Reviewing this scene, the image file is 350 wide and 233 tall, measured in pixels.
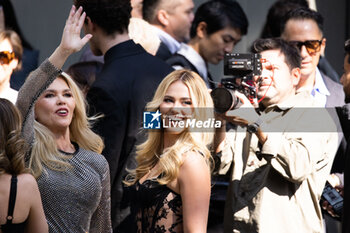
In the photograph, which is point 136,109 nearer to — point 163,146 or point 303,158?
point 163,146

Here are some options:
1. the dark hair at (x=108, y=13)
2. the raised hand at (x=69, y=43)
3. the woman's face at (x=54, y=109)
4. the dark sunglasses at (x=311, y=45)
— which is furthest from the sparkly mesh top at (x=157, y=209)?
the dark sunglasses at (x=311, y=45)

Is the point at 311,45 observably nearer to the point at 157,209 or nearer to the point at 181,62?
the point at 181,62

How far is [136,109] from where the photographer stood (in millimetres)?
4492

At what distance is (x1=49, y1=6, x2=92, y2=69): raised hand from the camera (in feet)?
12.4

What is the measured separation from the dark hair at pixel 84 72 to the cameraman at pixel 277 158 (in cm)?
106

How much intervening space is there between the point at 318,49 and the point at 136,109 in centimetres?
146

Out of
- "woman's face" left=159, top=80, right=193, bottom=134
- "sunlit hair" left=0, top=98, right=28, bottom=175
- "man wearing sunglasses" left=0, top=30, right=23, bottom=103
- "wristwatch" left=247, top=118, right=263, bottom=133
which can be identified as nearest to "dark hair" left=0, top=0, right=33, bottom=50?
"man wearing sunglasses" left=0, top=30, right=23, bottom=103

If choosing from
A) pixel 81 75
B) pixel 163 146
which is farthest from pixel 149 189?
pixel 81 75

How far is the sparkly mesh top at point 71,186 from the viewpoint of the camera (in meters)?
3.73

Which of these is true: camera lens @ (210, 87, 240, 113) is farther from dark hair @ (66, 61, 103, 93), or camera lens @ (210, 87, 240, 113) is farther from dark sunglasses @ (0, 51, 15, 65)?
dark sunglasses @ (0, 51, 15, 65)

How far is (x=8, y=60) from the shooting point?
514cm

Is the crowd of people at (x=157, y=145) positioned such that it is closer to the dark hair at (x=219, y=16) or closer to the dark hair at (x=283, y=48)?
the dark hair at (x=283, y=48)

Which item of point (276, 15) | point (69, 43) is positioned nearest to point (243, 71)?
point (69, 43)

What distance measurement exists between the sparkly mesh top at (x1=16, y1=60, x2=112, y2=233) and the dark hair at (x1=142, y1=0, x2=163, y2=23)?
186 centimetres
